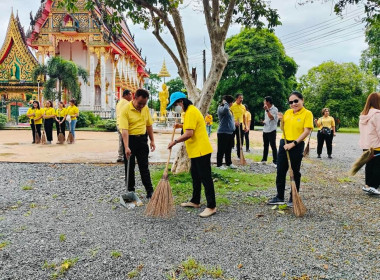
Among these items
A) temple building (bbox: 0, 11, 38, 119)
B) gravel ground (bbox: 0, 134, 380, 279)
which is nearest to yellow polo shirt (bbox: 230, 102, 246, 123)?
gravel ground (bbox: 0, 134, 380, 279)

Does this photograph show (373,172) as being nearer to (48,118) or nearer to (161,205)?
(161,205)

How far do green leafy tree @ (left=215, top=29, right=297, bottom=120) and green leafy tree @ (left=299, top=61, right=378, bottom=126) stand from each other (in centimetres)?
611

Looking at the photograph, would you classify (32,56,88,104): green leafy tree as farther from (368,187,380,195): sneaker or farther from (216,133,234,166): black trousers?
(368,187,380,195): sneaker

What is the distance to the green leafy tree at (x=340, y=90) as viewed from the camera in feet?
124

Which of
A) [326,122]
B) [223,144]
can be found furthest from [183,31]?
[326,122]

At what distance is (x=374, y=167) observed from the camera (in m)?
5.71

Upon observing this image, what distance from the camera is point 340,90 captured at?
3819 centimetres

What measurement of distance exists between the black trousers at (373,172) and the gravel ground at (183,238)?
0.82 ft

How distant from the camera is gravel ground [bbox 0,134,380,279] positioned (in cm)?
296

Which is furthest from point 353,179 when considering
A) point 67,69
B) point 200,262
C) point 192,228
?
point 67,69

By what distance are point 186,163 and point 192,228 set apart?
277 cm

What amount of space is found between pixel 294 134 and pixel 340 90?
37279 millimetres

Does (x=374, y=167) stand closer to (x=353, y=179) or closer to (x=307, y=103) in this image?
(x=353, y=179)

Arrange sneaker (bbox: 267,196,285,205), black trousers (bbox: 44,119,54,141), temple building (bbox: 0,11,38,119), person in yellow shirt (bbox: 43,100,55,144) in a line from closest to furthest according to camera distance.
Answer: sneaker (bbox: 267,196,285,205)
person in yellow shirt (bbox: 43,100,55,144)
black trousers (bbox: 44,119,54,141)
temple building (bbox: 0,11,38,119)
